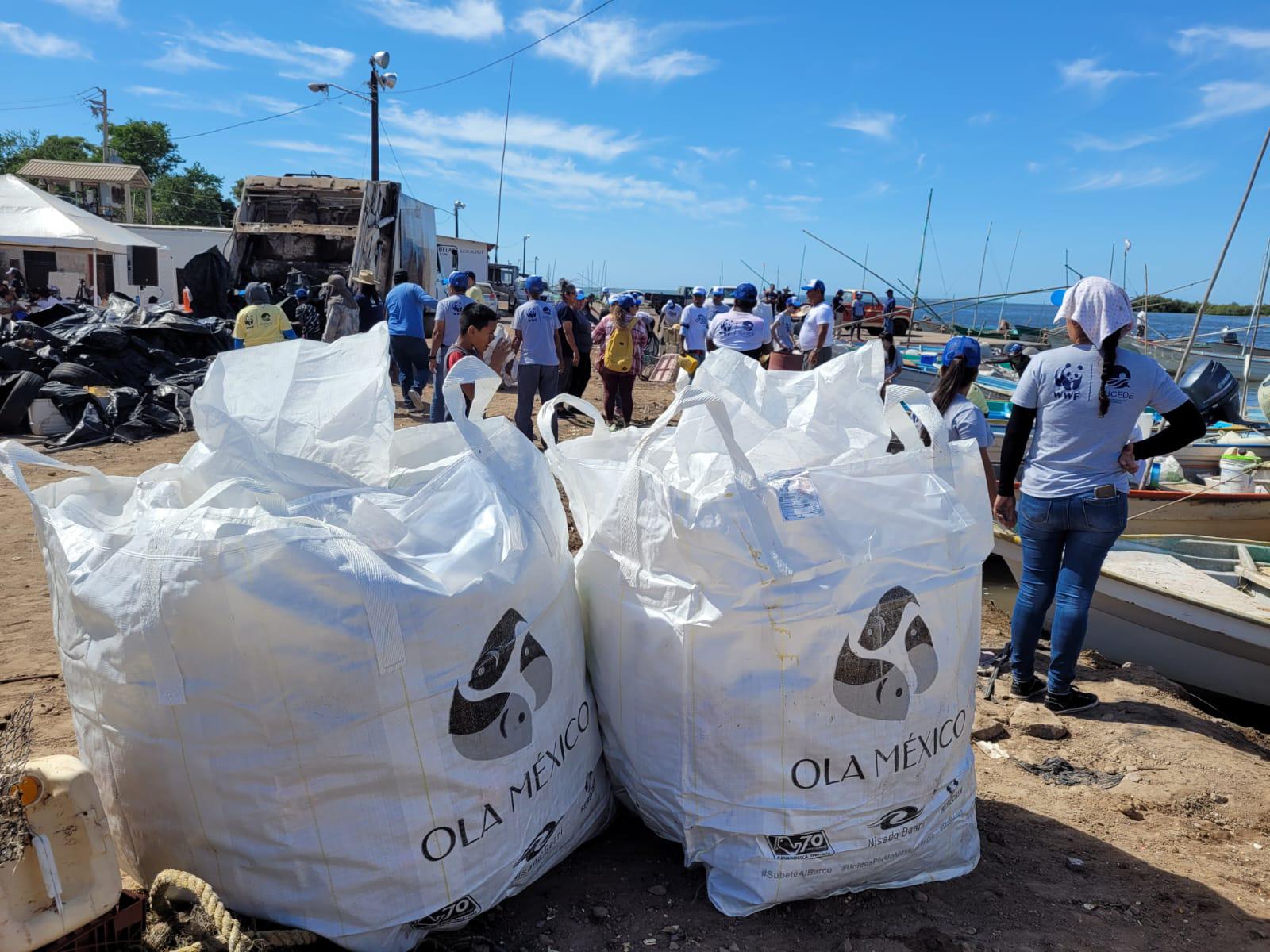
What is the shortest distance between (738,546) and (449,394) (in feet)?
2.28

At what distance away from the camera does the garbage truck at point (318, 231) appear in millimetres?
12859

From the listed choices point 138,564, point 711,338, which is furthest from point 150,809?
point 711,338

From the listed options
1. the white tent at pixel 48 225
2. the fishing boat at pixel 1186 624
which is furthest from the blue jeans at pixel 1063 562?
the white tent at pixel 48 225

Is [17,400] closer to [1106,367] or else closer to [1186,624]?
[1106,367]

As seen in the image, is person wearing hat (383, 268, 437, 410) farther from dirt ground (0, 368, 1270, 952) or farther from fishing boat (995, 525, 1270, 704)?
fishing boat (995, 525, 1270, 704)

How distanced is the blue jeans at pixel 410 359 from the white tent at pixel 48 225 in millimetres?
10567

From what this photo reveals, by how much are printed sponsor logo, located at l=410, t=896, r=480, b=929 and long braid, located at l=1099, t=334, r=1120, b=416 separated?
103 inches

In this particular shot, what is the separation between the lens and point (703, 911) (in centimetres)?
192

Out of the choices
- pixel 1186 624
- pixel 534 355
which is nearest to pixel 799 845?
pixel 1186 624

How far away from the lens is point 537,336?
7.21m

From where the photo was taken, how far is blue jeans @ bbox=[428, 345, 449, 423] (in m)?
6.62

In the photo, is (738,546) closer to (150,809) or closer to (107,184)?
(150,809)

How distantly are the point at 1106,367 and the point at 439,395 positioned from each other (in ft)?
17.4

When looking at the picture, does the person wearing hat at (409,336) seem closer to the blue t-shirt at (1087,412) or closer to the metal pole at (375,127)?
the blue t-shirt at (1087,412)
